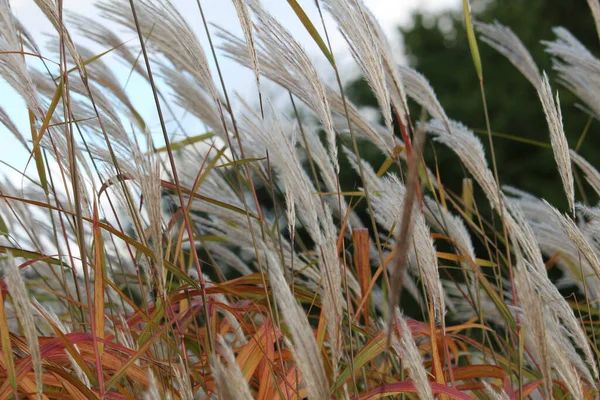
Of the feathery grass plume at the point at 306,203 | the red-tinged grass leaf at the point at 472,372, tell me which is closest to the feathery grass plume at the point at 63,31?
the feathery grass plume at the point at 306,203

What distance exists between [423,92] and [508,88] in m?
13.7

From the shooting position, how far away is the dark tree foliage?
1329 centimetres

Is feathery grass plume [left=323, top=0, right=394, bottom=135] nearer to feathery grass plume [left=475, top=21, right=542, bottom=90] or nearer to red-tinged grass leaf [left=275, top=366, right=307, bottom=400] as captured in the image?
red-tinged grass leaf [left=275, top=366, right=307, bottom=400]

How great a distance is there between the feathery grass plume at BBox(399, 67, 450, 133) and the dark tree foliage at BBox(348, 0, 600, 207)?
36.5 ft

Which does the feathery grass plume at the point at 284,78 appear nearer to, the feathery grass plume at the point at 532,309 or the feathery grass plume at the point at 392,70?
the feathery grass plume at the point at 392,70

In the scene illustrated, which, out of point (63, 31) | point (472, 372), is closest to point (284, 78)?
point (63, 31)

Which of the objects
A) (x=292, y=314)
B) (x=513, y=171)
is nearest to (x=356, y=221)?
(x=292, y=314)

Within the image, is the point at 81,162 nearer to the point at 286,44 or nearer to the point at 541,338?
the point at 286,44

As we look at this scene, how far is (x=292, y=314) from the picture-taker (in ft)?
2.14

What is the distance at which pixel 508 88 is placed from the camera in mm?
14453

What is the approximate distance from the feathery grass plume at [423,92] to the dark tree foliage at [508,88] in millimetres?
11119

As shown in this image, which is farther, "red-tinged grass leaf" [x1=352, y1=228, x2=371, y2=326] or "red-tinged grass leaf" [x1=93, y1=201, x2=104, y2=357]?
Result: "red-tinged grass leaf" [x1=352, y1=228, x2=371, y2=326]

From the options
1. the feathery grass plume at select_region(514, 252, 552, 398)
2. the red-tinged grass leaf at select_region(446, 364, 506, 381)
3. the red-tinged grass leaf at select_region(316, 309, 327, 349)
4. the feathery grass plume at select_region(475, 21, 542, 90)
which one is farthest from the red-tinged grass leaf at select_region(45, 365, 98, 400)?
the feathery grass plume at select_region(475, 21, 542, 90)

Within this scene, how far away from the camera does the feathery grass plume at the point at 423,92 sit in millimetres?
1553
